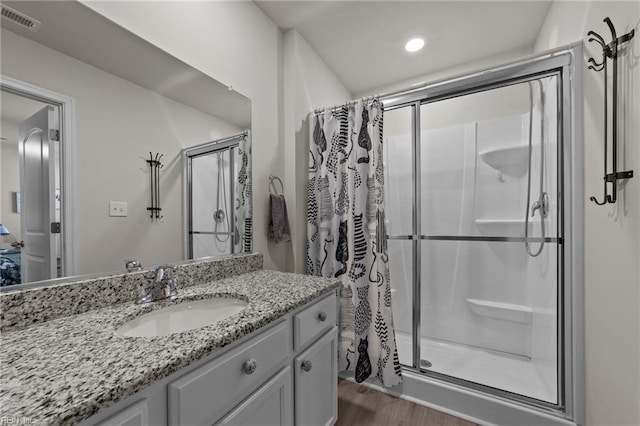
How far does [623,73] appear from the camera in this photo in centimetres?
96

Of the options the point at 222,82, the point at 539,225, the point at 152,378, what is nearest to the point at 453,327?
the point at 539,225

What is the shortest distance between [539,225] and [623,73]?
45.0 inches

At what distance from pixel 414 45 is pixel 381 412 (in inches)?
102

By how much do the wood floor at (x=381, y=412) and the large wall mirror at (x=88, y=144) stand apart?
4.17 ft

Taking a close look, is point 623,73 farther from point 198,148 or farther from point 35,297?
point 35,297

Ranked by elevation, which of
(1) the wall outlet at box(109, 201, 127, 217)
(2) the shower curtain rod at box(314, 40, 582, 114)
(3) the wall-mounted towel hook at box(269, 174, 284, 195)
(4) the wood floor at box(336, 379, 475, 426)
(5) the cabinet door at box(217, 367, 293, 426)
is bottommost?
(4) the wood floor at box(336, 379, 475, 426)

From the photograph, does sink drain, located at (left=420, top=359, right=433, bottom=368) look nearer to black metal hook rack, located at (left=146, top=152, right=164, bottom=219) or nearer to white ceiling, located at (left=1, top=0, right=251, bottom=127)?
black metal hook rack, located at (left=146, top=152, right=164, bottom=219)

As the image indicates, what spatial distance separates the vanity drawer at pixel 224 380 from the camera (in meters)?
0.60

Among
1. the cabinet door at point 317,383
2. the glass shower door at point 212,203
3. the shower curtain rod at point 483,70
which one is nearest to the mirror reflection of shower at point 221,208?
the glass shower door at point 212,203

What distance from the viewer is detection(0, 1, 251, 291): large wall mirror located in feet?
2.49

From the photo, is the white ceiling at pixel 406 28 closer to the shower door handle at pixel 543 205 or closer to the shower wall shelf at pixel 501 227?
the shower door handle at pixel 543 205

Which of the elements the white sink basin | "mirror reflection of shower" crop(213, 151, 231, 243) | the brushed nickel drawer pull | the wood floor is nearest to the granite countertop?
the white sink basin

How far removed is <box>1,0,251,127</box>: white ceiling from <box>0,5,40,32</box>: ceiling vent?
0.04 ft

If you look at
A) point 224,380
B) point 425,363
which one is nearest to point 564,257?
point 425,363
